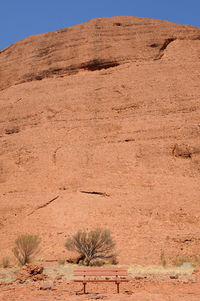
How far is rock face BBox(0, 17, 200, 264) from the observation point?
47.8ft

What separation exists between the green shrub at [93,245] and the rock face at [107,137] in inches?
26.8

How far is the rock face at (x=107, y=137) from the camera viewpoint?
14.6 metres

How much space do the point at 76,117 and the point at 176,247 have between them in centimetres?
817

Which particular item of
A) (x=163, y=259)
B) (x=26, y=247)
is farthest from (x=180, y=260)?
(x=26, y=247)

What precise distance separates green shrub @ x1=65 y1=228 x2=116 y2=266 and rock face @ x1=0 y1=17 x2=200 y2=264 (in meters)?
0.68

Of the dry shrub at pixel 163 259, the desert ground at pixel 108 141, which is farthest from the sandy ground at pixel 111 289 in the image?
the dry shrub at pixel 163 259

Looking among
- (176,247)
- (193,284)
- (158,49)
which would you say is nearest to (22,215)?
(176,247)

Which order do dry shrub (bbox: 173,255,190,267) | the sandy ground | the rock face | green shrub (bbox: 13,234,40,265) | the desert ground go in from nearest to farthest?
the sandy ground, green shrub (bbox: 13,234,40,265), dry shrub (bbox: 173,255,190,267), the desert ground, the rock face

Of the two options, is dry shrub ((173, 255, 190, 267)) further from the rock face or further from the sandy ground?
the sandy ground

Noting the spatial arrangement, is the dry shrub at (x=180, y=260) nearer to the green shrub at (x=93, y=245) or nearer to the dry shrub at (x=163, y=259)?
the dry shrub at (x=163, y=259)

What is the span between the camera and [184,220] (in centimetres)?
1432

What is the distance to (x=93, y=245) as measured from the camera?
12719 millimetres

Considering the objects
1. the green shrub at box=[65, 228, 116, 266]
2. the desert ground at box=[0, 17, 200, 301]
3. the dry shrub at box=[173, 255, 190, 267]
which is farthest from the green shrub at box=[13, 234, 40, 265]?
the dry shrub at box=[173, 255, 190, 267]

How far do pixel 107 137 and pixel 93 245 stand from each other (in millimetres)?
6156
